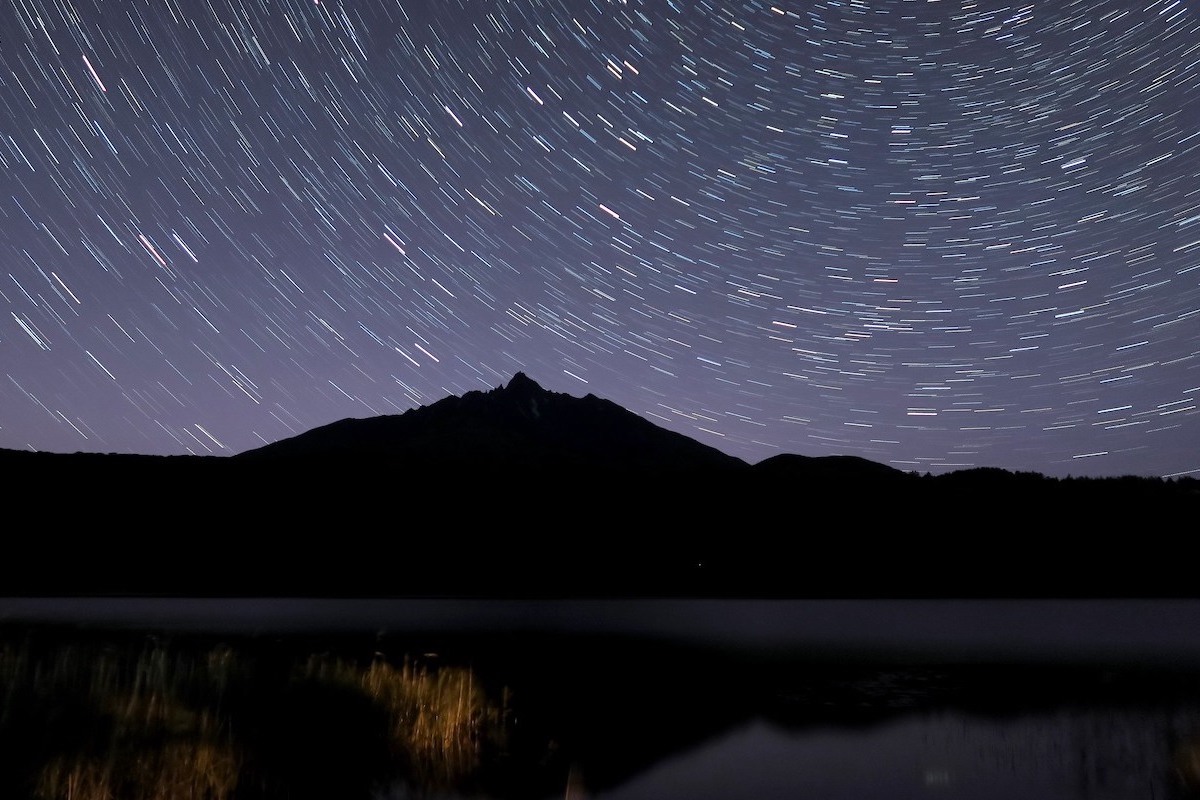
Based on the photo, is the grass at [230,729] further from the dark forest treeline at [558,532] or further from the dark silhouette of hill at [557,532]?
the dark silhouette of hill at [557,532]

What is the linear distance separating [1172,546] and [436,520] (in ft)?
351

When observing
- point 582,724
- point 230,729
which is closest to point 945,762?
point 582,724

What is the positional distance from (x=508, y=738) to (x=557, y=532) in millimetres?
133510

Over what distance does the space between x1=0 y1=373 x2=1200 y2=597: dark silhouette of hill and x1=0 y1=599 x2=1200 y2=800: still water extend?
81.6m

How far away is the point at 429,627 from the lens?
177ft

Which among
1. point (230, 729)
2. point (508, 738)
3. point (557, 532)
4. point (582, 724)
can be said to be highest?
point (557, 532)

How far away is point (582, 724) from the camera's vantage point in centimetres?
2156

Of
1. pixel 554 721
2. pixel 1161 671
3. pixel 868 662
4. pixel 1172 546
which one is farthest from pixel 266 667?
pixel 1172 546

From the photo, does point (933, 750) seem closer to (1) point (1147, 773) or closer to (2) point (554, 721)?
(1) point (1147, 773)

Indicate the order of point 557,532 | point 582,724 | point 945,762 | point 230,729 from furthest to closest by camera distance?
point 557,532 → point 582,724 → point 945,762 → point 230,729

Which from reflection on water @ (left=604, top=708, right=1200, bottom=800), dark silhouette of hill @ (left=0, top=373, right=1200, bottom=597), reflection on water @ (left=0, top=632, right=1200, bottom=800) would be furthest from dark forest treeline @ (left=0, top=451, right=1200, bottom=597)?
reflection on water @ (left=604, top=708, right=1200, bottom=800)

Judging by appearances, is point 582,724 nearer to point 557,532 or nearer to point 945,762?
point 945,762

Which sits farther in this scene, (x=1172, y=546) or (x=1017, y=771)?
(x=1172, y=546)

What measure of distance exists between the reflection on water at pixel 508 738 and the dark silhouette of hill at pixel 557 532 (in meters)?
90.1
